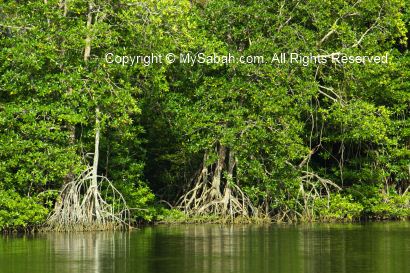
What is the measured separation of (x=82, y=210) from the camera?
2738 centimetres

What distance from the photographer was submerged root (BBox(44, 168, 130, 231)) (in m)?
27.2

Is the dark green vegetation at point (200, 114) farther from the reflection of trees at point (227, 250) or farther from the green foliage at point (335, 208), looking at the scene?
the reflection of trees at point (227, 250)

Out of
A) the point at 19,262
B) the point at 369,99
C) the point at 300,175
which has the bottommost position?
the point at 19,262

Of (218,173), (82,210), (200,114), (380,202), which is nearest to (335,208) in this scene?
(380,202)

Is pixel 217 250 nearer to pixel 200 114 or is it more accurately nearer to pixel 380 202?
pixel 200 114

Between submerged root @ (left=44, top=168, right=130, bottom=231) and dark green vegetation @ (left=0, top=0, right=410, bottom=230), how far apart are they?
5 cm

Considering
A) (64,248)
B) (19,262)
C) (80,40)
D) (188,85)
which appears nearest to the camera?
(19,262)

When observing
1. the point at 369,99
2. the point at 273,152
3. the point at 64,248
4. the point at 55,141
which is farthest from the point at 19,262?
the point at 369,99

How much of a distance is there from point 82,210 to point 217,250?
627 centimetres

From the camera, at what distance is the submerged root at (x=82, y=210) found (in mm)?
27219

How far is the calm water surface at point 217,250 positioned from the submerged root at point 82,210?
2.19 ft

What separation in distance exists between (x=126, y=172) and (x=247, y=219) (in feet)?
12.9

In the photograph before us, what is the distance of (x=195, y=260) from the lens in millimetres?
20328

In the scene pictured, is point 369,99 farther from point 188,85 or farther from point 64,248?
point 64,248
